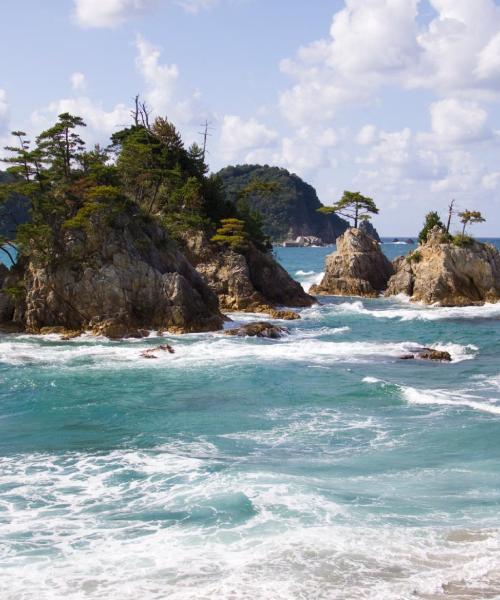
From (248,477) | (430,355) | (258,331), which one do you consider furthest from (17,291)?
(248,477)

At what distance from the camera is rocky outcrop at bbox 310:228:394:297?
62.7 metres

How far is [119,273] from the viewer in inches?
1550

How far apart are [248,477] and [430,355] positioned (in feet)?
58.5

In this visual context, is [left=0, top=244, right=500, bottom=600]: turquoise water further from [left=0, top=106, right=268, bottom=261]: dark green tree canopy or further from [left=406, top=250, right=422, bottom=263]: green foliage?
[left=406, top=250, right=422, bottom=263]: green foliage

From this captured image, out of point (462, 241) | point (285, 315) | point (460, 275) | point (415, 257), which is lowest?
point (285, 315)

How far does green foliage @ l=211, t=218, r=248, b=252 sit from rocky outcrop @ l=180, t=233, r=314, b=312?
1.66 feet

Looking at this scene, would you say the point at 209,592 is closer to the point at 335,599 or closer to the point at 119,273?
the point at 335,599

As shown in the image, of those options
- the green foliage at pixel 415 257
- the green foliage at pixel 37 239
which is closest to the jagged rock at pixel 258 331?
the green foliage at pixel 37 239

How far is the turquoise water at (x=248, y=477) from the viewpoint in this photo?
12.0m

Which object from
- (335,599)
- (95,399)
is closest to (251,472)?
(335,599)

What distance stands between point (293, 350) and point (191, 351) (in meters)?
5.10

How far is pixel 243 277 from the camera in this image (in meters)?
50.1

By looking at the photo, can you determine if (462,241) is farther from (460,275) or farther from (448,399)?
(448,399)

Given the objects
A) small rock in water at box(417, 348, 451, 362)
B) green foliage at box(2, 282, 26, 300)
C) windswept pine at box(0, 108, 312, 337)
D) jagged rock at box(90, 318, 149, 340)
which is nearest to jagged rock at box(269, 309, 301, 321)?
windswept pine at box(0, 108, 312, 337)
